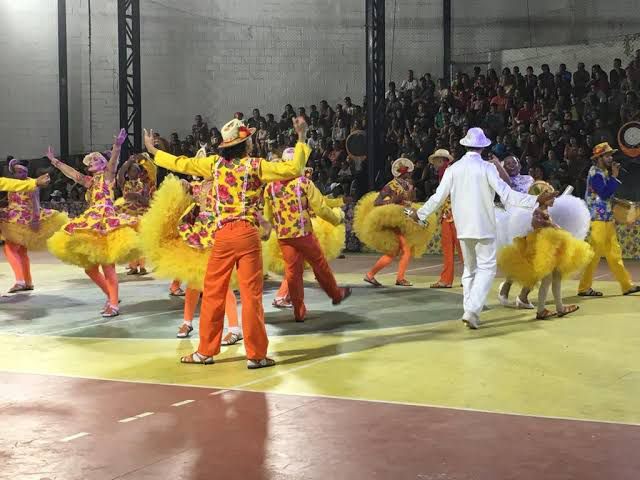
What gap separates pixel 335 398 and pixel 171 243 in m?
2.62

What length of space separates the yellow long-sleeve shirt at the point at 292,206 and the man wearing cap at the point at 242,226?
6.90ft

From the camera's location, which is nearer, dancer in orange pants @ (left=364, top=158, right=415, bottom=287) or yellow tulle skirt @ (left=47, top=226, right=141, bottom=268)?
yellow tulle skirt @ (left=47, top=226, right=141, bottom=268)

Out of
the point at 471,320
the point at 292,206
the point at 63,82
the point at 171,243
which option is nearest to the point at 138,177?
the point at 292,206

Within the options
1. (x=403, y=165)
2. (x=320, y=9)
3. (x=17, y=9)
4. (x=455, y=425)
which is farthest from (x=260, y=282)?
(x=17, y=9)

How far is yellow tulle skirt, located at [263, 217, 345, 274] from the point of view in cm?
1089

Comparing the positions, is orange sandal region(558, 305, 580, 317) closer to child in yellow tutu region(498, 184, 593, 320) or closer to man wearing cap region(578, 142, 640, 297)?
child in yellow tutu region(498, 184, 593, 320)

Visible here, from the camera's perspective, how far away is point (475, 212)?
960 centimetres

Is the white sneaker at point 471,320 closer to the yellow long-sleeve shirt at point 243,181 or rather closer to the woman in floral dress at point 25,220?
the yellow long-sleeve shirt at point 243,181

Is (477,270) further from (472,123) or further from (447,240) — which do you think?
(472,123)

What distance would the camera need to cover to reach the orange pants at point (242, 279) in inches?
300

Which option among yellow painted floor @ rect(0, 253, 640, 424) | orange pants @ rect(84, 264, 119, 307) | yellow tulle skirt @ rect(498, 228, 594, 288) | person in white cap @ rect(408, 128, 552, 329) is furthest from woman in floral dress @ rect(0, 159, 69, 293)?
yellow tulle skirt @ rect(498, 228, 594, 288)

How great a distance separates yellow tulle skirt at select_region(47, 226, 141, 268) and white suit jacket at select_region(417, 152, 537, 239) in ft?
10.2

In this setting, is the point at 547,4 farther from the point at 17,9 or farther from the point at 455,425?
the point at 455,425

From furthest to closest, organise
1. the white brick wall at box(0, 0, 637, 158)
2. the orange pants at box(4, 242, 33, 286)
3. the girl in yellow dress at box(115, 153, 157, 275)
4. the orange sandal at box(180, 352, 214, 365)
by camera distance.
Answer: the white brick wall at box(0, 0, 637, 158) < the girl in yellow dress at box(115, 153, 157, 275) < the orange pants at box(4, 242, 33, 286) < the orange sandal at box(180, 352, 214, 365)
